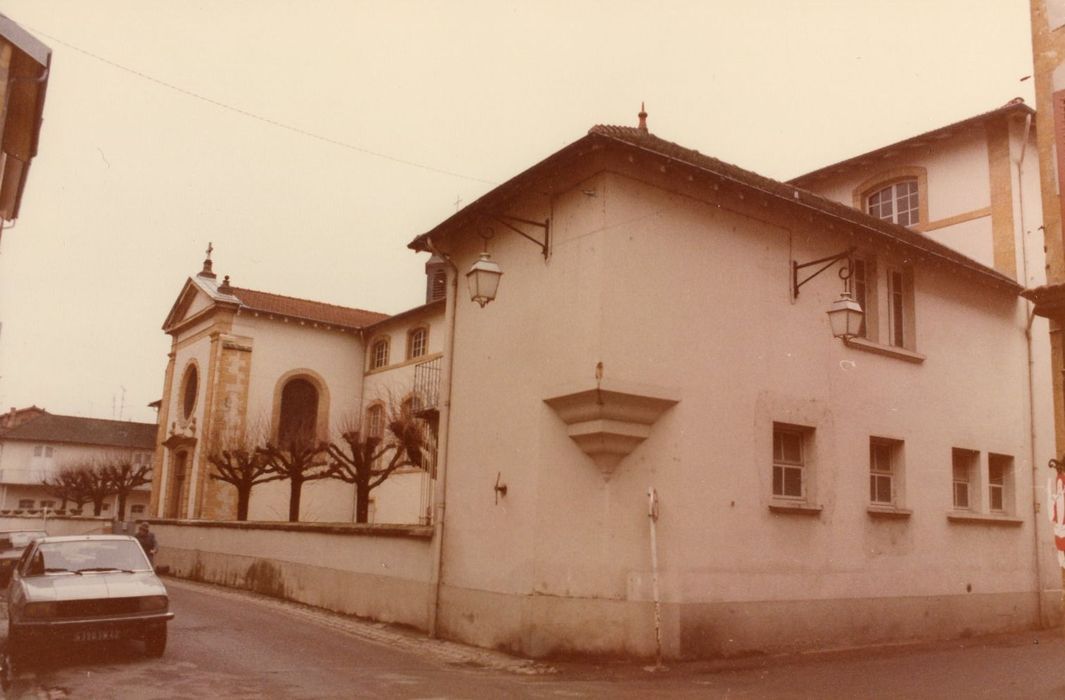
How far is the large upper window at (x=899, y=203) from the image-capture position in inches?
819

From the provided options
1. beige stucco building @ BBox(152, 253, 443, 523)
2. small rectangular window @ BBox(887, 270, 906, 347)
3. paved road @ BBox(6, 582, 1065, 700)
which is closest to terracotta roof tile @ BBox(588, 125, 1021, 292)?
small rectangular window @ BBox(887, 270, 906, 347)

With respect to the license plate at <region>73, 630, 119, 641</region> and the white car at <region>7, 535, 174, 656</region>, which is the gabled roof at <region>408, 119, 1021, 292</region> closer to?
the white car at <region>7, 535, 174, 656</region>

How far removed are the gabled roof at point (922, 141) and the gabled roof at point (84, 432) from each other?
212ft

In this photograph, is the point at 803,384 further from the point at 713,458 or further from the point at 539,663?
the point at 539,663

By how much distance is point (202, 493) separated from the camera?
1373 inches

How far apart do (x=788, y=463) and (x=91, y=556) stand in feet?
32.4

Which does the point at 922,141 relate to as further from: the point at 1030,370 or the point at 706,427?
the point at 706,427

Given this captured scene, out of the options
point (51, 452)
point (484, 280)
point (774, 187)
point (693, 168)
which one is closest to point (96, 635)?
point (484, 280)

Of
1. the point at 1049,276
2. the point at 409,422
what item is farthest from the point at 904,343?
the point at 409,422

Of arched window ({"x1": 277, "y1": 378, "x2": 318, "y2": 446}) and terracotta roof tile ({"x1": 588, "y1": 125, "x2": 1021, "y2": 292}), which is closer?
terracotta roof tile ({"x1": 588, "y1": 125, "x2": 1021, "y2": 292})

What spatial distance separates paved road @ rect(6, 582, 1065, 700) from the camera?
9.66m

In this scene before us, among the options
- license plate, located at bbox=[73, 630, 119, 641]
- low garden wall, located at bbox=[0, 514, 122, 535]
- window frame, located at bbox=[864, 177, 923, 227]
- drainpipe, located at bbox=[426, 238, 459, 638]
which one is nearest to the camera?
license plate, located at bbox=[73, 630, 119, 641]

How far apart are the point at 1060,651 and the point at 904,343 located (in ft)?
17.4

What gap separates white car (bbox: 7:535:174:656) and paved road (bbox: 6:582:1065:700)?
0.37 meters
